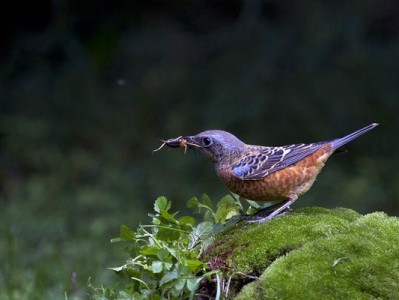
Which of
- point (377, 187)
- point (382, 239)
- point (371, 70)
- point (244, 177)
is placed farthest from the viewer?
point (371, 70)

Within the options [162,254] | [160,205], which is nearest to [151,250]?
[162,254]

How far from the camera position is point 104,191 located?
8.88m

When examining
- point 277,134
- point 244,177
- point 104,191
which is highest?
point 244,177

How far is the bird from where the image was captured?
4.32m

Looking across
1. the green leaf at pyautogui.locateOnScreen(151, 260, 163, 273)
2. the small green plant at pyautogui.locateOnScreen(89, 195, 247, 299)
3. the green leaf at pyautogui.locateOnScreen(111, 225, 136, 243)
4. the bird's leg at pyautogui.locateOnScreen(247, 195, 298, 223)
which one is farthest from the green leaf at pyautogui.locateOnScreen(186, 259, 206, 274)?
the bird's leg at pyautogui.locateOnScreen(247, 195, 298, 223)

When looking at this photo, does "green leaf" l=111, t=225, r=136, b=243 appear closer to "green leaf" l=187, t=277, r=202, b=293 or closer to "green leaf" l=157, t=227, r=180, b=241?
"green leaf" l=157, t=227, r=180, b=241

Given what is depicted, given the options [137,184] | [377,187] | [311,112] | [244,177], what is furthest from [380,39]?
[244,177]

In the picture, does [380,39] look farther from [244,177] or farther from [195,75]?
[244,177]

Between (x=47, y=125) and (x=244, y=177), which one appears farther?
(x=47, y=125)

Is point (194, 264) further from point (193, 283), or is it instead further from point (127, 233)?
point (127, 233)

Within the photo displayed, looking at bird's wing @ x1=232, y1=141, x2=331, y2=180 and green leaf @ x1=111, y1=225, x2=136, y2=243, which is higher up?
bird's wing @ x1=232, y1=141, x2=331, y2=180

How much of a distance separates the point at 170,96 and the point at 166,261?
6.35m

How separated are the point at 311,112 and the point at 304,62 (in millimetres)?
560

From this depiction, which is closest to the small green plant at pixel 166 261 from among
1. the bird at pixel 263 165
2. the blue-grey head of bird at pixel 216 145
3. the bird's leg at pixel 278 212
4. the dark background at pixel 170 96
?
the bird's leg at pixel 278 212
